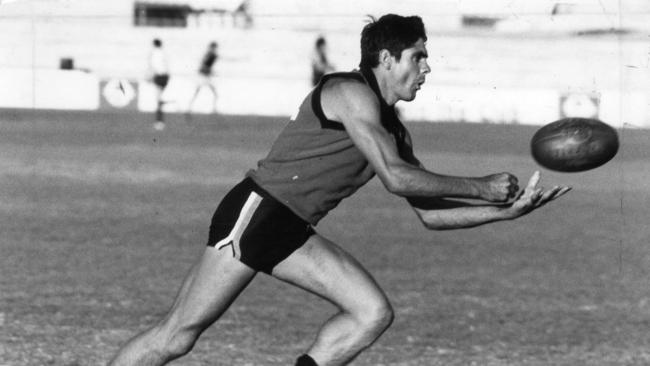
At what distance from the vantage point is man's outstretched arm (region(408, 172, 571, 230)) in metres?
6.03

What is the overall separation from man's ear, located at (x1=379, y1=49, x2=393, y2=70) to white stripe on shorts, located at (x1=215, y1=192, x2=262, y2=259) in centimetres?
75

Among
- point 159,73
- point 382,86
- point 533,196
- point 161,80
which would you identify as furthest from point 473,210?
point 159,73

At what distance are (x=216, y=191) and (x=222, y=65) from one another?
25677 mm

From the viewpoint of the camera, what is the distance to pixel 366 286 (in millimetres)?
A: 6094

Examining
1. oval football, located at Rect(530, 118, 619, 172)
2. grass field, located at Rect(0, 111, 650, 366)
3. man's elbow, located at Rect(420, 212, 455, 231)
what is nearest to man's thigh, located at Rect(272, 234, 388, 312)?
man's elbow, located at Rect(420, 212, 455, 231)

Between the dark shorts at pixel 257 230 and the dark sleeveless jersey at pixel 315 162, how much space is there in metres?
0.05

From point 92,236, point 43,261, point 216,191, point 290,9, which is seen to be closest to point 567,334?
point 43,261

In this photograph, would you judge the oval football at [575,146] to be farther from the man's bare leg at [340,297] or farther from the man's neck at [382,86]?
the man's bare leg at [340,297]

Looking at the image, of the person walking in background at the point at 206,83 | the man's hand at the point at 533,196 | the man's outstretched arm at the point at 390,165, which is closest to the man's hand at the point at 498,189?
the man's outstretched arm at the point at 390,165

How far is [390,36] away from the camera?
6082 millimetres

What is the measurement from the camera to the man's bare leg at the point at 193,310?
19.5ft

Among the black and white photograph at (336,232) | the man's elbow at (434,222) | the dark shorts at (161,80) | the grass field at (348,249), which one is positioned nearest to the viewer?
the black and white photograph at (336,232)

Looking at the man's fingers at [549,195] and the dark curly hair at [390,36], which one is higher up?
the dark curly hair at [390,36]

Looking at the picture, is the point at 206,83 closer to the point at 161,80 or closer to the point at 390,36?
the point at 161,80
